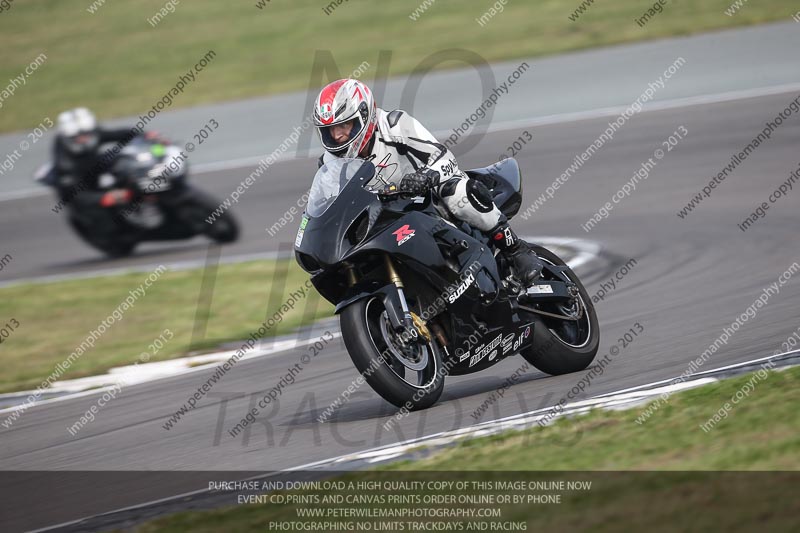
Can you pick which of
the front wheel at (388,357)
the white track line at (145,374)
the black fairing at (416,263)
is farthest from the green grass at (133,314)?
the front wheel at (388,357)

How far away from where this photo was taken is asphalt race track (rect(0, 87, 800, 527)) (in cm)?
640

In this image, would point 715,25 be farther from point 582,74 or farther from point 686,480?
point 686,480

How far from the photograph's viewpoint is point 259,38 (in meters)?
25.5

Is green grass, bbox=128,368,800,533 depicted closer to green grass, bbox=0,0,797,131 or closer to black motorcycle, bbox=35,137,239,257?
black motorcycle, bbox=35,137,239,257

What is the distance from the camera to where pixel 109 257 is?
51.8 ft

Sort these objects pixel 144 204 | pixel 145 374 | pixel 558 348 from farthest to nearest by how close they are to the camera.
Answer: pixel 144 204 < pixel 145 374 < pixel 558 348

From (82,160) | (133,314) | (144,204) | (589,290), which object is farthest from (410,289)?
(82,160)

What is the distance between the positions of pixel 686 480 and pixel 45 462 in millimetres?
4060

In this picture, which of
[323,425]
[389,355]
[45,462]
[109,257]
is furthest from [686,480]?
[109,257]

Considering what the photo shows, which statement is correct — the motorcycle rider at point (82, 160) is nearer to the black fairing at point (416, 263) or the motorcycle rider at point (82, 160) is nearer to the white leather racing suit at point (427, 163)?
the white leather racing suit at point (427, 163)

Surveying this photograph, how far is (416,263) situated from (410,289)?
0.20 m

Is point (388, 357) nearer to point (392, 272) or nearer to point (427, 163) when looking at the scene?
point (392, 272)

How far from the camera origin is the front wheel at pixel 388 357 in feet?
19.1

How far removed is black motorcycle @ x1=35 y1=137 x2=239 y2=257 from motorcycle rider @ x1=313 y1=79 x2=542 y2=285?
8352 millimetres
